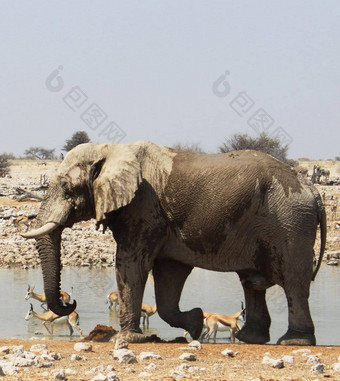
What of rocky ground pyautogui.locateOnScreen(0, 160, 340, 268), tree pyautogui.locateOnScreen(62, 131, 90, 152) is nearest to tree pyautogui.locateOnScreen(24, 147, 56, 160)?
tree pyautogui.locateOnScreen(62, 131, 90, 152)

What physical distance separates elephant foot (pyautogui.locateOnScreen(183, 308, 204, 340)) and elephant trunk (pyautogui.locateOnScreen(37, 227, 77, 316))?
131 cm

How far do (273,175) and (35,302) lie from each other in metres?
10.5

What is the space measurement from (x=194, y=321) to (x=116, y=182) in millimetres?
1826

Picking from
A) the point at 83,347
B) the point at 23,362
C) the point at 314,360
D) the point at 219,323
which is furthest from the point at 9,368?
the point at 219,323

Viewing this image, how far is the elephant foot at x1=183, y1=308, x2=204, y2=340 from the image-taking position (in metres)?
11.3

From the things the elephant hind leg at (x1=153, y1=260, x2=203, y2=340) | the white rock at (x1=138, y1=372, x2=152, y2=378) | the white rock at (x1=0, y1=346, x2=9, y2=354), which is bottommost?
the white rock at (x1=138, y1=372, x2=152, y2=378)

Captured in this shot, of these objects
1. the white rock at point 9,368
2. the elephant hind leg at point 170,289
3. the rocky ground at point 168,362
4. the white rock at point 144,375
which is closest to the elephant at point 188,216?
the elephant hind leg at point 170,289

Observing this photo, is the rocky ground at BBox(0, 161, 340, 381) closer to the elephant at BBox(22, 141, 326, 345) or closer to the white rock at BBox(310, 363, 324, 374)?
the white rock at BBox(310, 363, 324, 374)

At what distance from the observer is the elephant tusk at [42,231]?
35.9 feet

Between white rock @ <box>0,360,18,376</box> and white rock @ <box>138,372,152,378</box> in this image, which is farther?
white rock @ <box>0,360,18,376</box>

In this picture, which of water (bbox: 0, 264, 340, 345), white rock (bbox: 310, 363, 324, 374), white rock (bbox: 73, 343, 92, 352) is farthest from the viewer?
water (bbox: 0, 264, 340, 345)

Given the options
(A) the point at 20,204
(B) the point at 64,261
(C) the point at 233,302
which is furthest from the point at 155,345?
(A) the point at 20,204

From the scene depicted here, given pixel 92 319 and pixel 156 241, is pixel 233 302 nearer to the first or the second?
pixel 92 319

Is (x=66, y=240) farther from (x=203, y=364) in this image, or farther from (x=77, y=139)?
(x=77, y=139)
